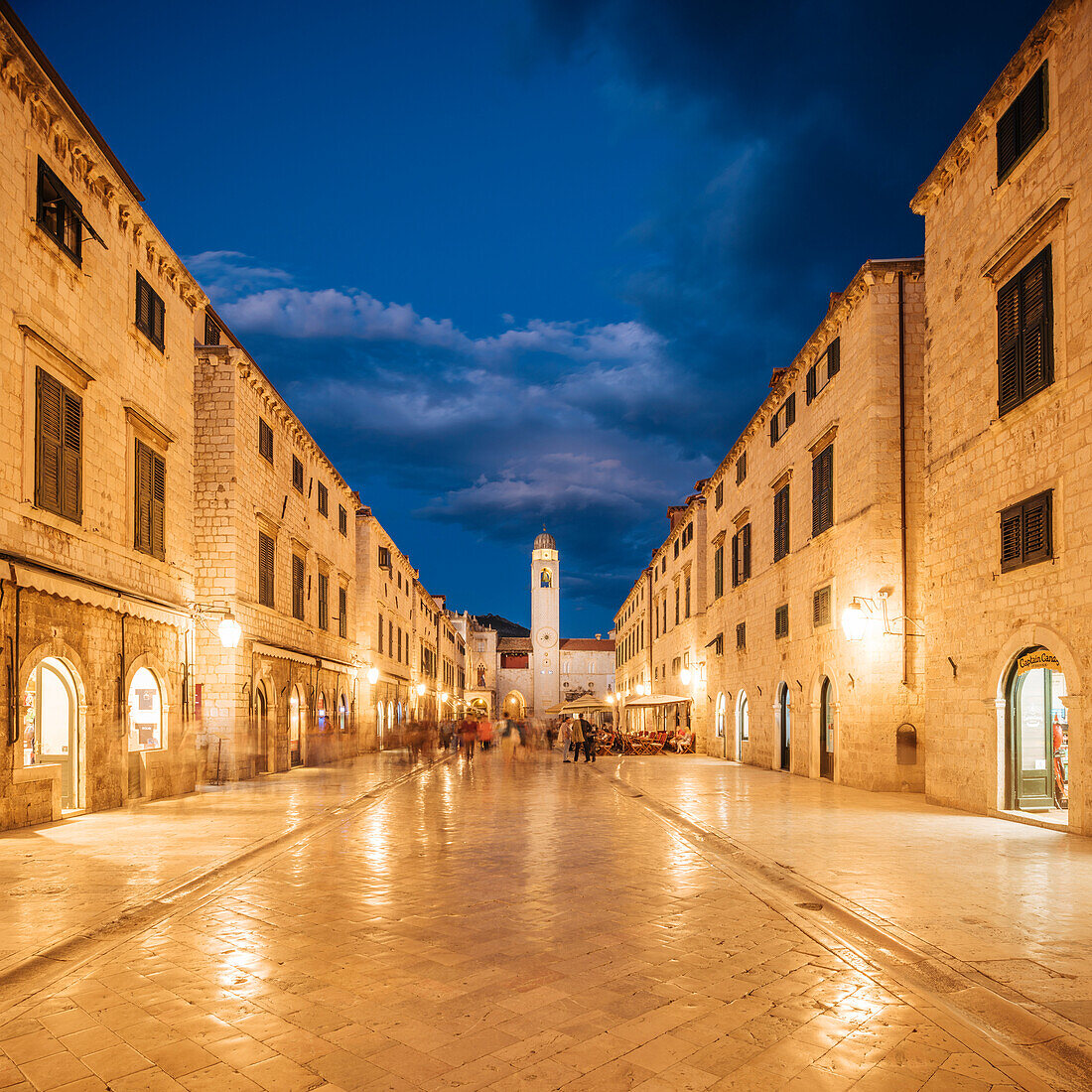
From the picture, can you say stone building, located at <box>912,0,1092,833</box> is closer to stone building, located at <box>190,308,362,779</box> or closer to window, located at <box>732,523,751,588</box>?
window, located at <box>732,523,751,588</box>

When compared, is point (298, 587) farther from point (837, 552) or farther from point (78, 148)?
point (837, 552)

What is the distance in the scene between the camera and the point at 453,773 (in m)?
24.8

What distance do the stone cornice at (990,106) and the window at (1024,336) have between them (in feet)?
8.86

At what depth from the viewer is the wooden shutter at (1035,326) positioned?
1264cm

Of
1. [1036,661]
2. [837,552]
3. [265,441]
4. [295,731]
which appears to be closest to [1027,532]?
[1036,661]

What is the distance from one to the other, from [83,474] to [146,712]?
488cm

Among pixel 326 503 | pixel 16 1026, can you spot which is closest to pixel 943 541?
pixel 16 1026

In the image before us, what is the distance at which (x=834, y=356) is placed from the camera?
2120 centimetres

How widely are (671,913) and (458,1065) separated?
11.6 ft

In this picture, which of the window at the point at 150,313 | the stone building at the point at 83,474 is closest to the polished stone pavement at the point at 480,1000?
the stone building at the point at 83,474

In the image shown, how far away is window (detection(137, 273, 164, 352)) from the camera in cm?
1645

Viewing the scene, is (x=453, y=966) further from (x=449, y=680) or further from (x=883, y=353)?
(x=449, y=680)

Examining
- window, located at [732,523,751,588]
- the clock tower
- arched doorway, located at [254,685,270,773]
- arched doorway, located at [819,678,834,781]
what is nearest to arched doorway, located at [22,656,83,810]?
arched doorway, located at [254,685,270,773]

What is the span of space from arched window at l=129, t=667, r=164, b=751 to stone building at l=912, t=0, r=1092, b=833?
13703 mm
